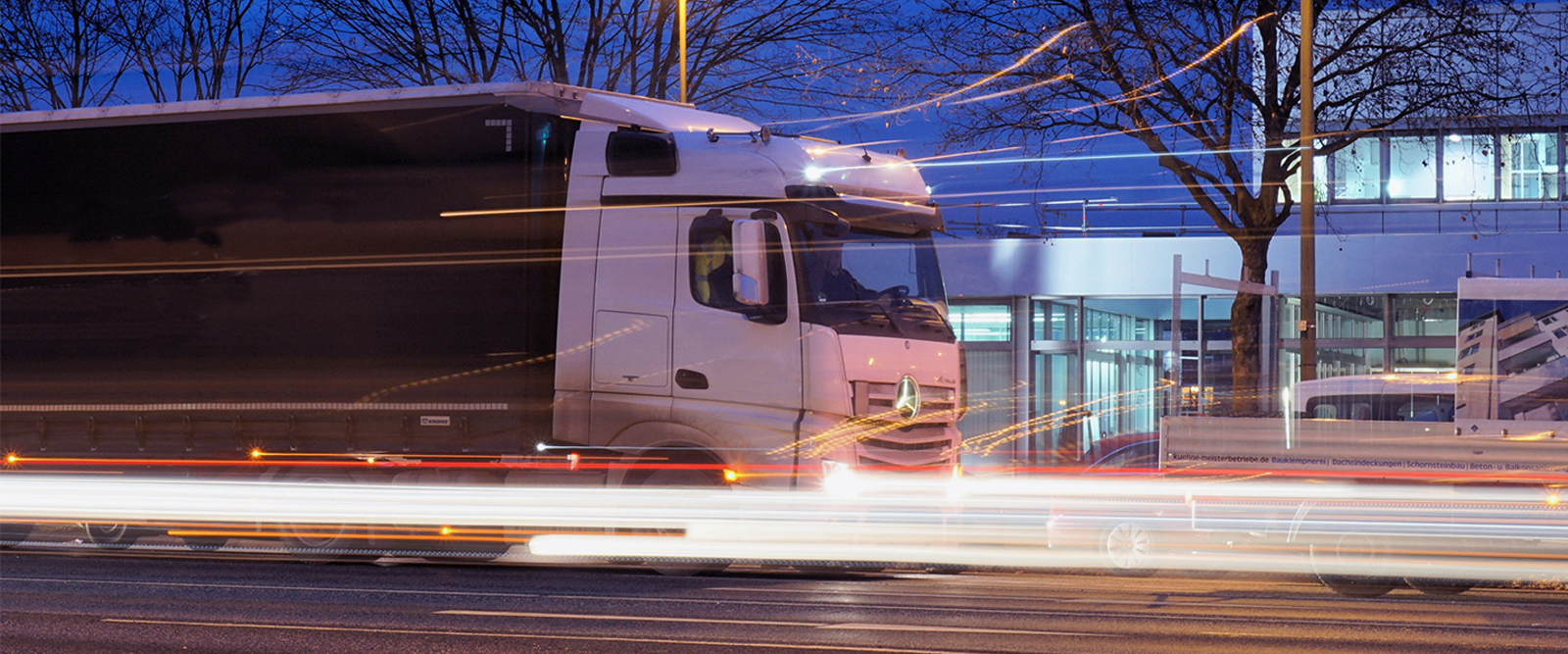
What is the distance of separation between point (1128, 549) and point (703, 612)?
16.2 ft

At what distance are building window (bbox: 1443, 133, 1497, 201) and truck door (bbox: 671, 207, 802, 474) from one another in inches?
737

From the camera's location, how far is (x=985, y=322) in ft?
89.2

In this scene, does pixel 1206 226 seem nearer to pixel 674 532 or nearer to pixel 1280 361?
pixel 1280 361

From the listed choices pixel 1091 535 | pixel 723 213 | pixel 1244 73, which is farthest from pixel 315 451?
pixel 1244 73

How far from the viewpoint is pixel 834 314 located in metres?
13.0

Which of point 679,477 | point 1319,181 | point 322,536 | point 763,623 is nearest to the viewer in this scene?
point 763,623

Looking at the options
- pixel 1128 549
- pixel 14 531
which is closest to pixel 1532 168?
pixel 1128 549

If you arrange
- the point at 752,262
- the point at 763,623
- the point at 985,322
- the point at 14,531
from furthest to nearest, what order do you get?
the point at 985,322 → the point at 14,531 → the point at 752,262 → the point at 763,623

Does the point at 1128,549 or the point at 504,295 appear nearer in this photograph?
the point at 504,295

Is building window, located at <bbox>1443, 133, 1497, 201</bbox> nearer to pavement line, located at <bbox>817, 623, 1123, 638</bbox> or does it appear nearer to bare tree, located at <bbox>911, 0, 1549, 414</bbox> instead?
bare tree, located at <bbox>911, 0, 1549, 414</bbox>

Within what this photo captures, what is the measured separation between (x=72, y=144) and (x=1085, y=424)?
1744 cm

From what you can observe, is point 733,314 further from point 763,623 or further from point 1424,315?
point 1424,315

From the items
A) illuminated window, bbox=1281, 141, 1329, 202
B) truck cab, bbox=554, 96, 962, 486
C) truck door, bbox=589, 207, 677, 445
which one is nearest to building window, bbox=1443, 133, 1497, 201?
illuminated window, bbox=1281, 141, 1329, 202

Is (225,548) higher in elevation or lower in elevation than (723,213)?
lower
